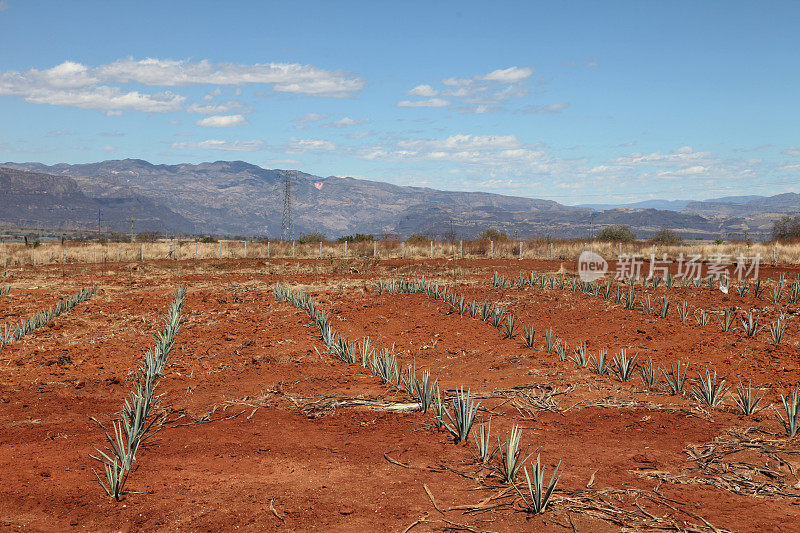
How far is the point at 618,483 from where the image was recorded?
15.3 feet

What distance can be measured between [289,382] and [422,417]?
2.72m

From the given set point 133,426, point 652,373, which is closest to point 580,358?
point 652,373

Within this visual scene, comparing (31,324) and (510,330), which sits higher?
(510,330)

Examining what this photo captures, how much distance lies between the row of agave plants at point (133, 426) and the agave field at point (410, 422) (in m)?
0.04

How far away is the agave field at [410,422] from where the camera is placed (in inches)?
168

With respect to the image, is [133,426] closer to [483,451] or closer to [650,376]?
[483,451]

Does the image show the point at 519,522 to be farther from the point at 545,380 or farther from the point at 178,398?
the point at 178,398

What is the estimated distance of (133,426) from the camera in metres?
5.77

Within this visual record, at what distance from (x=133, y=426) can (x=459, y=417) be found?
3118 mm

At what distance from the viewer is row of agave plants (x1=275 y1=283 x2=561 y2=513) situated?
13.8ft

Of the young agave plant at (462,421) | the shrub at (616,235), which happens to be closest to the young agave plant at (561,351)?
the young agave plant at (462,421)

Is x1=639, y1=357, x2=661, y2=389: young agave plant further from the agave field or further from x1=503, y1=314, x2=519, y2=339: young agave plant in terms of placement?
x1=503, y1=314, x2=519, y2=339: young agave plant

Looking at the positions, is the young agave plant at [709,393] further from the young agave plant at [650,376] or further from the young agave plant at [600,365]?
the young agave plant at [600,365]

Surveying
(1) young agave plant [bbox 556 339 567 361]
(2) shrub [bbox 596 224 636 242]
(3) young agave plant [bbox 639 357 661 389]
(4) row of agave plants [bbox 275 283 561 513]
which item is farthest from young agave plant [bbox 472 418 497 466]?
(2) shrub [bbox 596 224 636 242]
